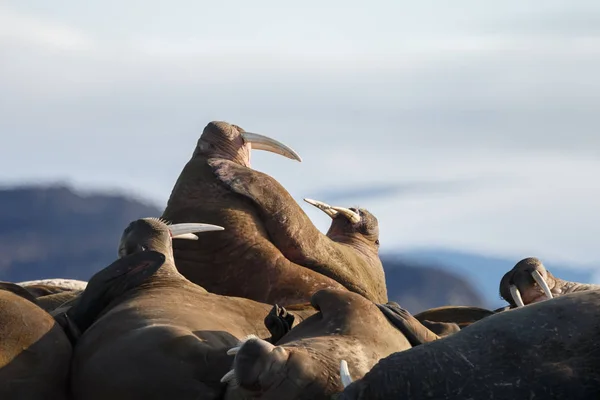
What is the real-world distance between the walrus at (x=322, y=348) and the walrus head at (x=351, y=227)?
398 centimetres

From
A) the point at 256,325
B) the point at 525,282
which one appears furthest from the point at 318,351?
the point at 525,282

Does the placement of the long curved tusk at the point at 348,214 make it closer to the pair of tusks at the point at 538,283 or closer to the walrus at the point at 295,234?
the walrus at the point at 295,234

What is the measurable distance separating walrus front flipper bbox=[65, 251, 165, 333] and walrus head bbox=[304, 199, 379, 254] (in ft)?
11.6

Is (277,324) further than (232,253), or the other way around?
(232,253)

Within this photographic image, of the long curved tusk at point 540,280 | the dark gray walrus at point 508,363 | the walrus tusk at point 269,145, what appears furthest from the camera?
the walrus tusk at point 269,145

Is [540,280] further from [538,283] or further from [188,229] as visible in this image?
[188,229]

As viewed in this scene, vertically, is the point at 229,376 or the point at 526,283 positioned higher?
the point at 526,283

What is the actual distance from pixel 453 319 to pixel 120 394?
382 centimetres

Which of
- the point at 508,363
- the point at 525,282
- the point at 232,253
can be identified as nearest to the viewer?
the point at 508,363

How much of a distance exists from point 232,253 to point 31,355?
113 inches

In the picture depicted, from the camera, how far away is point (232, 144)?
10.3 m

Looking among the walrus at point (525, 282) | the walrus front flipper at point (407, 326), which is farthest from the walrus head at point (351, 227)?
the walrus front flipper at point (407, 326)

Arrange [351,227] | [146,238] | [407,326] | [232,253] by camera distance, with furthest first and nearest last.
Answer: [351,227] → [232,253] → [146,238] → [407,326]

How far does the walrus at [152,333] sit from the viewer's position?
6.05 m
